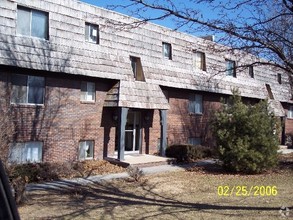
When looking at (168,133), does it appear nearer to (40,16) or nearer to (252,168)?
(252,168)

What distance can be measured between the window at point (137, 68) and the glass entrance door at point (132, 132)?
1924 millimetres

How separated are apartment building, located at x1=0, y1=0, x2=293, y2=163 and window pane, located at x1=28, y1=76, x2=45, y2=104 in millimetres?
41

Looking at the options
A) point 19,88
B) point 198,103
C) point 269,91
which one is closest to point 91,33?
point 19,88

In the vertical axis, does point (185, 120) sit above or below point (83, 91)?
below

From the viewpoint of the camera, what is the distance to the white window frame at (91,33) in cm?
1850

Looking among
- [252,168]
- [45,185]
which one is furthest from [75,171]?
[252,168]

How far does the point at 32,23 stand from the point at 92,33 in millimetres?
3271

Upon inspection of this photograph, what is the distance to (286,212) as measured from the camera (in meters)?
8.48

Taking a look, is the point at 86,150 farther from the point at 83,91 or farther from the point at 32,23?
the point at 32,23

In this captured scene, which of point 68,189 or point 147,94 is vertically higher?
point 147,94

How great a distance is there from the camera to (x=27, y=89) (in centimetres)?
1617

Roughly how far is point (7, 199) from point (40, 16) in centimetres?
1578

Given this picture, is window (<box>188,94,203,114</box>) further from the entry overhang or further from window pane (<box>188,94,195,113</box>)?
the entry overhang

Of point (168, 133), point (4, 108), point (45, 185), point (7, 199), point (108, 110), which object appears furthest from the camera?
point (168, 133)
